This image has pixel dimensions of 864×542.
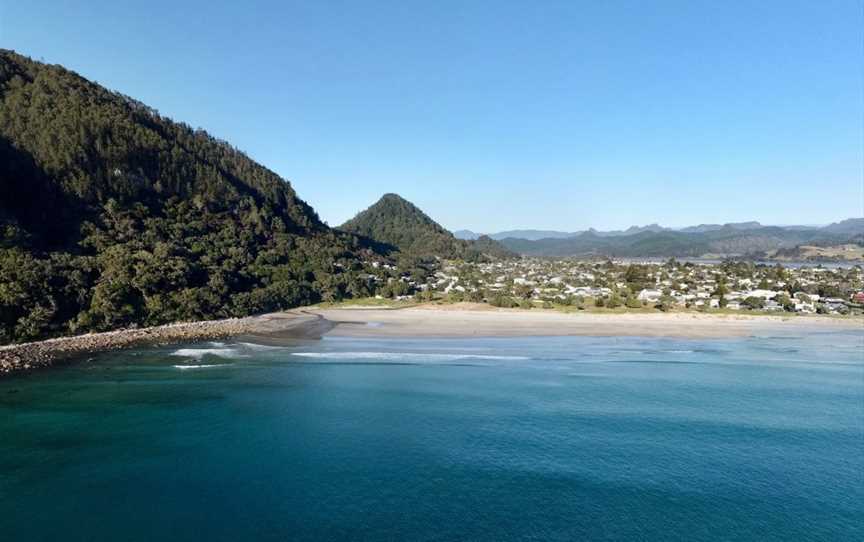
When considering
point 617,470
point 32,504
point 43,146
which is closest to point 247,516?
point 32,504

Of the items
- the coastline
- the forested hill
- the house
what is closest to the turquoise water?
the coastline

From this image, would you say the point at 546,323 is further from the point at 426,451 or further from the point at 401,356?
the point at 426,451

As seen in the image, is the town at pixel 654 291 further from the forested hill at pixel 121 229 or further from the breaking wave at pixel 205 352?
the breaking wave at pixel 205 352

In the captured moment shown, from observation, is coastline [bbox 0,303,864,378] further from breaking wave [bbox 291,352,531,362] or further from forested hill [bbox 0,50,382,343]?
breaking wave [bbox 291,352,531,362]

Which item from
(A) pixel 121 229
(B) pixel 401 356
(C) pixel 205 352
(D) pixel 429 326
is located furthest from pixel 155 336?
(D) pixel 429 326

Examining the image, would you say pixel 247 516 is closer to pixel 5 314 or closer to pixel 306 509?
pixel 306 509

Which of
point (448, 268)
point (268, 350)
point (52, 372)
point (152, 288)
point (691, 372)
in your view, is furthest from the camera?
point (448, 268)

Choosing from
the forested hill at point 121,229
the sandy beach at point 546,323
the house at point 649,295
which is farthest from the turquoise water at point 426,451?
the house at point 649,295
